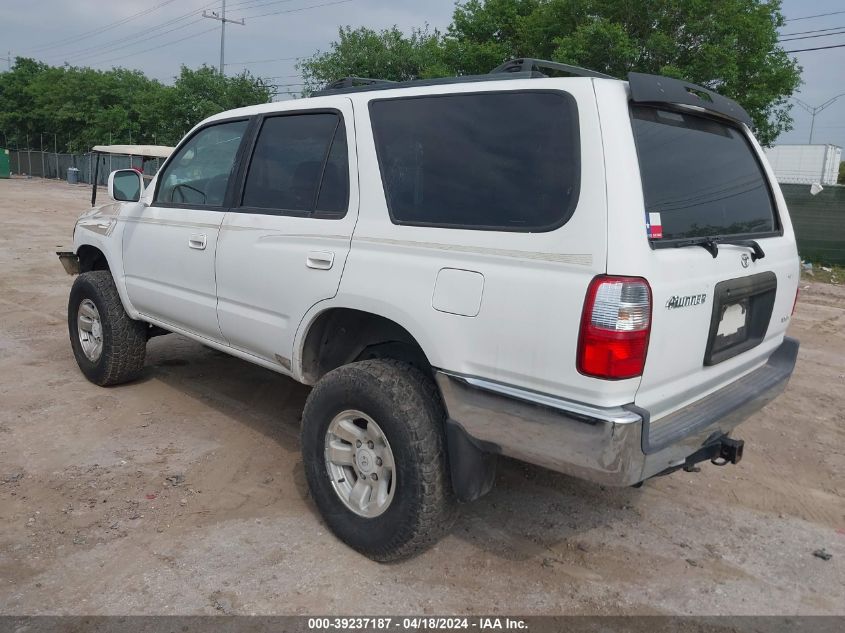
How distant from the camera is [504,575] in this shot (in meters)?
3.08

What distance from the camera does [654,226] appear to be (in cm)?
251

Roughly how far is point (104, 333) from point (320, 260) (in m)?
2.48

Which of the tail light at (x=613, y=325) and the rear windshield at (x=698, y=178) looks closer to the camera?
the tail light at (x=613, y=325)

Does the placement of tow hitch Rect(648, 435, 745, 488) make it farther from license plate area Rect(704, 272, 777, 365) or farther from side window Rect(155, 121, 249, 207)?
side window Rect(155, 121, 249, 207)

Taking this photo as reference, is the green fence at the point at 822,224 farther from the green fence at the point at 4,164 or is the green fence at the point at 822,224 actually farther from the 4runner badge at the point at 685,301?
the green fence at the point at 4,164

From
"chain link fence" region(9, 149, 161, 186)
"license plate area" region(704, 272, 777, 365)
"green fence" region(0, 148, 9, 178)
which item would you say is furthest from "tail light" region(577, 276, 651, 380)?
"green fence" region(0, 148, 9, 178)

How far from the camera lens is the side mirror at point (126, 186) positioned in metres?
4.67

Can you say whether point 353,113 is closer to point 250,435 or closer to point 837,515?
point 250,435

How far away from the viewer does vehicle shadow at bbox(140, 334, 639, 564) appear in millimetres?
3379

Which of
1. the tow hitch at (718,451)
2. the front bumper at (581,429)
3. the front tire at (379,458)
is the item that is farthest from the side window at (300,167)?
the tow hitch at (718,451)

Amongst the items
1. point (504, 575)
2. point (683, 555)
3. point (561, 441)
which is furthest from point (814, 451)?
point (561, 441)

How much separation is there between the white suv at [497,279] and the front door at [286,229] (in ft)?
0.04

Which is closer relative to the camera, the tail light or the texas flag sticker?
the tail light

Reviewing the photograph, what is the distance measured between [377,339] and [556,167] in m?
1.17
